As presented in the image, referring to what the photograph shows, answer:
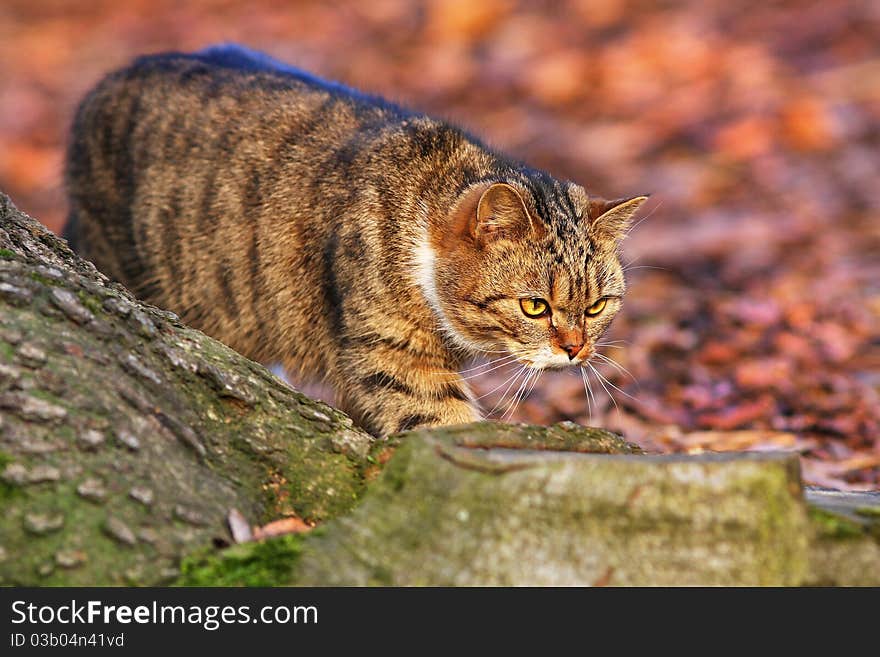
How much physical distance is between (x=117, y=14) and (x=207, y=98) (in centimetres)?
768

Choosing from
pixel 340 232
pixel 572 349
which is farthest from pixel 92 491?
pixel 572 349

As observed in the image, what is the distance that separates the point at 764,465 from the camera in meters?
2.02

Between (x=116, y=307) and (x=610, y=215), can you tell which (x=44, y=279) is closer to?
(x=116, y=307)

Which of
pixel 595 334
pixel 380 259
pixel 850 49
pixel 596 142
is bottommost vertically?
pixel 595 334

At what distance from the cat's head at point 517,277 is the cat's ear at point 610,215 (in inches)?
1.9

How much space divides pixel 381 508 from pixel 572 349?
1484 mm

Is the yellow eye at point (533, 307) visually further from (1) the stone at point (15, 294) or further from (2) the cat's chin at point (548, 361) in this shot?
(1) the stone at point (15, 294)

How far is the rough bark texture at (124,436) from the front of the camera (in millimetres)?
2049

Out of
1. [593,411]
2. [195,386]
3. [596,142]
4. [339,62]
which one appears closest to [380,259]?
[195,386]

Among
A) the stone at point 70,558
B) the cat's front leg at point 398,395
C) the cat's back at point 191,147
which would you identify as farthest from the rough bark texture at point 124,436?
the cat's back at point 191,147

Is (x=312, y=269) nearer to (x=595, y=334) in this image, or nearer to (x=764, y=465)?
(x=595, y=334)

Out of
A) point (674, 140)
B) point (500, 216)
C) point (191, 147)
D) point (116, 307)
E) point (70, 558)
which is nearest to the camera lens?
point (70, 558)

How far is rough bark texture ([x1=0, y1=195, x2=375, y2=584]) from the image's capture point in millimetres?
2049

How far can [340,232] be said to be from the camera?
3.67 m
